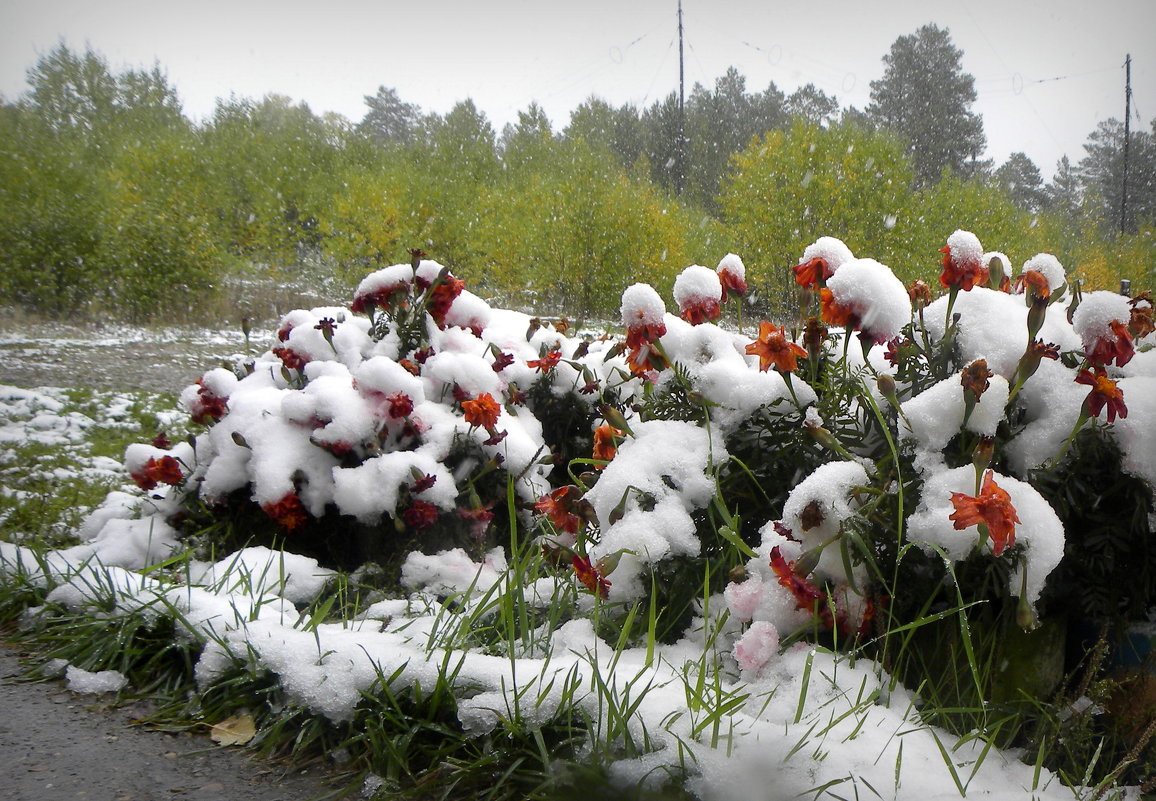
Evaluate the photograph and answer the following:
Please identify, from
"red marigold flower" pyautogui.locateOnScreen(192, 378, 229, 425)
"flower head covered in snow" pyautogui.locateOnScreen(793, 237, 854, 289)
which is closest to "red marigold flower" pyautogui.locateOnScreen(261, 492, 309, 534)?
"red marigold flower" pyautogui.locateOnScreen(192, 378, 229, 425)

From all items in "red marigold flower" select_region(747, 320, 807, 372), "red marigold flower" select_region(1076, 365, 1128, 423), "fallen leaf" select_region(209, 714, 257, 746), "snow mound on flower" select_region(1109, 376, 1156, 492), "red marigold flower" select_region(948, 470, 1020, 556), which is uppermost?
"red marigold flower" select_region(747, 320, 807, 372)

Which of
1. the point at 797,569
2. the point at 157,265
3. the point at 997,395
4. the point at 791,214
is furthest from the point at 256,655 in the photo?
the point at 791,214

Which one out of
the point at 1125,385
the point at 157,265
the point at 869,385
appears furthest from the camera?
the point at 157,265

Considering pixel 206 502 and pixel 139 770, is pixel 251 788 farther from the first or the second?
pixel 206 502

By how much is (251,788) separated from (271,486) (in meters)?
1.28

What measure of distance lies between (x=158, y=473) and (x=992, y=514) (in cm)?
264

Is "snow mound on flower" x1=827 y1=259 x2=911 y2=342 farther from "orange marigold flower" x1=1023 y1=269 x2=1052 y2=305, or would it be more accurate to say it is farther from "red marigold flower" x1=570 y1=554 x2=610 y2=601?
"red marigold flower" x1=570 y1=554 x2=610 y2=601

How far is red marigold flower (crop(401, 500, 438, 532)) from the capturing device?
233cm

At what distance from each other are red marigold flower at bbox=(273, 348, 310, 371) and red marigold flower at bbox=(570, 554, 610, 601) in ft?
5.77

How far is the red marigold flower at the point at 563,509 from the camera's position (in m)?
1.68

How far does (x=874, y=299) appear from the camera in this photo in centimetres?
153

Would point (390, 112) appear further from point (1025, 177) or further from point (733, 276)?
point (733, 276)

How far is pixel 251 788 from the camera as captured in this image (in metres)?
1.24

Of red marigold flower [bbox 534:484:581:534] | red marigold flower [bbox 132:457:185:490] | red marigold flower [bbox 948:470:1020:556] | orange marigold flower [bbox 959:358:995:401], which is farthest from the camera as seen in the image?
red marigold flower [bbox 132:457:185:490]
